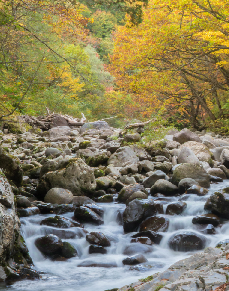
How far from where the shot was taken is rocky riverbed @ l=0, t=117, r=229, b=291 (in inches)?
138

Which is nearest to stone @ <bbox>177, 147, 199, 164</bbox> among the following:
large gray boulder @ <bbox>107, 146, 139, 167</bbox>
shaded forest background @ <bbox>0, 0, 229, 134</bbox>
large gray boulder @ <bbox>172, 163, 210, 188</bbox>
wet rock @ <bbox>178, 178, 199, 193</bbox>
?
large gray boulder @ <bbox>172, 163, 210, 188</bbox>

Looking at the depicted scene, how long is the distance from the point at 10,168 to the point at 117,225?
284 cm

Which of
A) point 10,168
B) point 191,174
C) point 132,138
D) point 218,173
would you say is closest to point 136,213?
A: point 191,174

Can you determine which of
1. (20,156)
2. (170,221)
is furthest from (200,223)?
(20,156)

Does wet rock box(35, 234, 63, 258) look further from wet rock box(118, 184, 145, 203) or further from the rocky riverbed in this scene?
wet rock box(118, 184, 145, 203)

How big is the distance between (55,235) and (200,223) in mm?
2709

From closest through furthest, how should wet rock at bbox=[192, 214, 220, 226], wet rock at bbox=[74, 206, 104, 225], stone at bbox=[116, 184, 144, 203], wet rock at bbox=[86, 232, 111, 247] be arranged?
wet rock at bbox=[86, 232, 111, 247], wet rock at bbox=[192, 214, 220, 226], wet rock at bbox=[74, 206, 104, 225], stone at bbox=[116, 184, 144, 203]

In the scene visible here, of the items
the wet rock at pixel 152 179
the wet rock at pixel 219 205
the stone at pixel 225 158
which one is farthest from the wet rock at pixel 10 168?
the stone at pixel 225 158

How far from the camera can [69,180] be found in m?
6.79

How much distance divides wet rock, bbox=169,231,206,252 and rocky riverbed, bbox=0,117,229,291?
2 centimetres

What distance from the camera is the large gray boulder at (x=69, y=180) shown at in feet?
22.2

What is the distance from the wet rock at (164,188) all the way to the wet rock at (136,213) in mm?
1542

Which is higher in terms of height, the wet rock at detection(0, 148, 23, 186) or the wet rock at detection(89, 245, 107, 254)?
the wet rock at detection(0, 148, 23, 186)

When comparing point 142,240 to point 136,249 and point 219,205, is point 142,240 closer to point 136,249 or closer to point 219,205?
point 136,249
